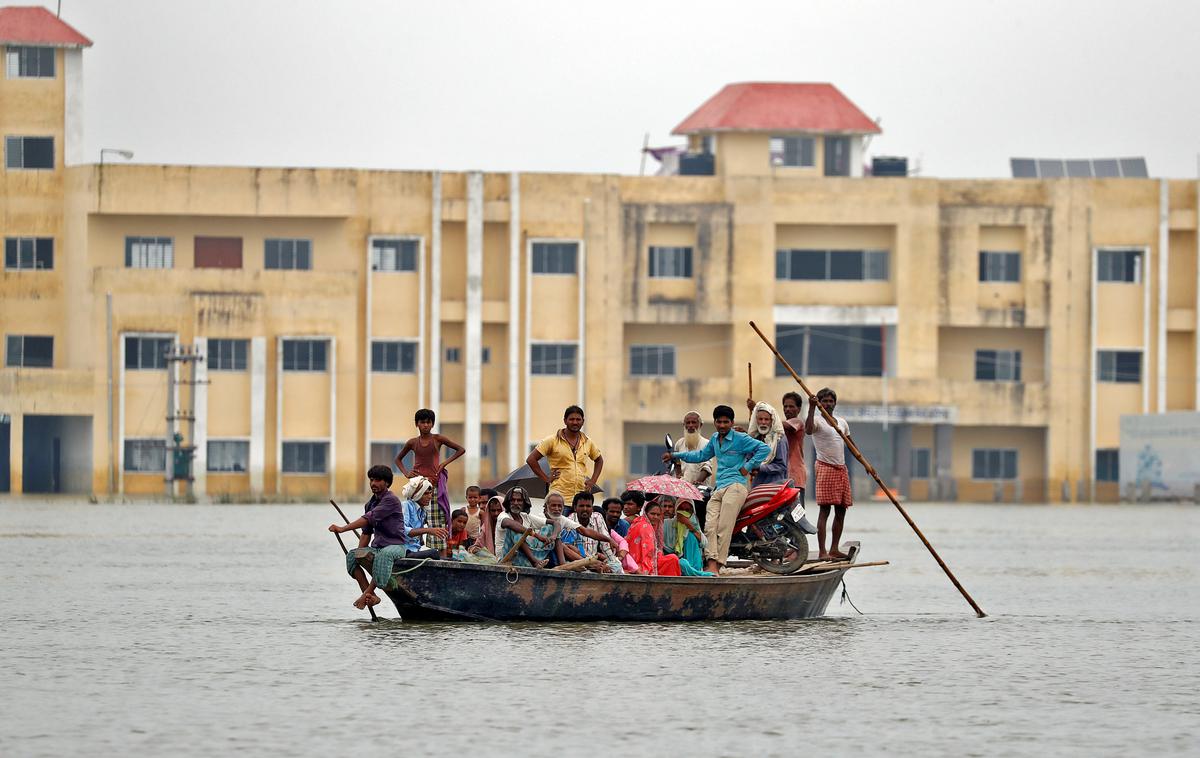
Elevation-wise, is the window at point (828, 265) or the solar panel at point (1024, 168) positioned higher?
the solar panel at point (1024, 168)

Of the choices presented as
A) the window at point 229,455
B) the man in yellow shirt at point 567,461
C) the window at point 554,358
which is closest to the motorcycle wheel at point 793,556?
the man in yellow shirt at point 567,461

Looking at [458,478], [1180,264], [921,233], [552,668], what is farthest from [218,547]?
[1180,264]

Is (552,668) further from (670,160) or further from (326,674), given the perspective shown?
(670,160)

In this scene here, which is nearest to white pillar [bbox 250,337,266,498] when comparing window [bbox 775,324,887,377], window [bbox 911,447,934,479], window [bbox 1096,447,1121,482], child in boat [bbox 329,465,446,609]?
window [bbox 775,324,887,377]

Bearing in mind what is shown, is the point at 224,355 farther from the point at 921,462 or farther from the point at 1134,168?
the point at 1134,168

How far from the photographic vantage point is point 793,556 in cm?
→ 2442

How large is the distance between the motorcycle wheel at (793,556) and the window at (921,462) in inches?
2044

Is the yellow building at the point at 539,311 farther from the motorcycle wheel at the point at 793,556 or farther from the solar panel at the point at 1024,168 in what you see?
the motorcycle wheel at the point at 793,556

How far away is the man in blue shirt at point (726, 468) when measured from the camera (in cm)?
2341

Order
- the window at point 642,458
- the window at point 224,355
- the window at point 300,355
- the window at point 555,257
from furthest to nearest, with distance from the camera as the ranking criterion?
1. the window at point 642,458
2. the window at point 555,257
3. the window at point 300,355
4. the window at point 224,355

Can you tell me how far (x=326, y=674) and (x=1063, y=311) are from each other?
57.1m

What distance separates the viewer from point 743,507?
23.8 metres

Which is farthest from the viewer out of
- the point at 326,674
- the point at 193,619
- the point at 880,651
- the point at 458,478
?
the point at 458,478

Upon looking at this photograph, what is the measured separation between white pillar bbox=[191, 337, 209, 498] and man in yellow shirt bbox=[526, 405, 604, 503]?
151 ft
